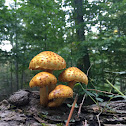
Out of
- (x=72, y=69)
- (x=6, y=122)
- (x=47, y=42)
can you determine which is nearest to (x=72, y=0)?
(x=47, y=42)

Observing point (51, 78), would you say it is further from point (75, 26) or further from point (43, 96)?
point (75, 26)

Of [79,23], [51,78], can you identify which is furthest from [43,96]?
[79,23]

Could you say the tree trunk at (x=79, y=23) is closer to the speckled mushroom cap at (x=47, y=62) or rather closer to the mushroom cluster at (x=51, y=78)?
the mushroom cluster at (x=51, y=78)

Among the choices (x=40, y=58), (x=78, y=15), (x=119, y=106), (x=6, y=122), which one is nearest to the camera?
(x=6, y=122)

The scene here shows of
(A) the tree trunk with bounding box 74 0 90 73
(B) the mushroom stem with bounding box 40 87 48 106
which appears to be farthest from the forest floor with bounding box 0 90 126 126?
(A) the tree trunk with bounding box 74 0 90 73

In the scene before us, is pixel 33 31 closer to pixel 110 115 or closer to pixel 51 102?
pixel 51 102

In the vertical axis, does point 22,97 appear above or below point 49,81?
below

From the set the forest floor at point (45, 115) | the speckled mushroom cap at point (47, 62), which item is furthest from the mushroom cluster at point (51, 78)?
the forest floor at point (45, 115)

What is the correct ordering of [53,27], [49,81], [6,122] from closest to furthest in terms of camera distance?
[6,122]
[49,81]
[53,27]

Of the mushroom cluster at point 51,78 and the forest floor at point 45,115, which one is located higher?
the mushroom cluster at point 51,78
